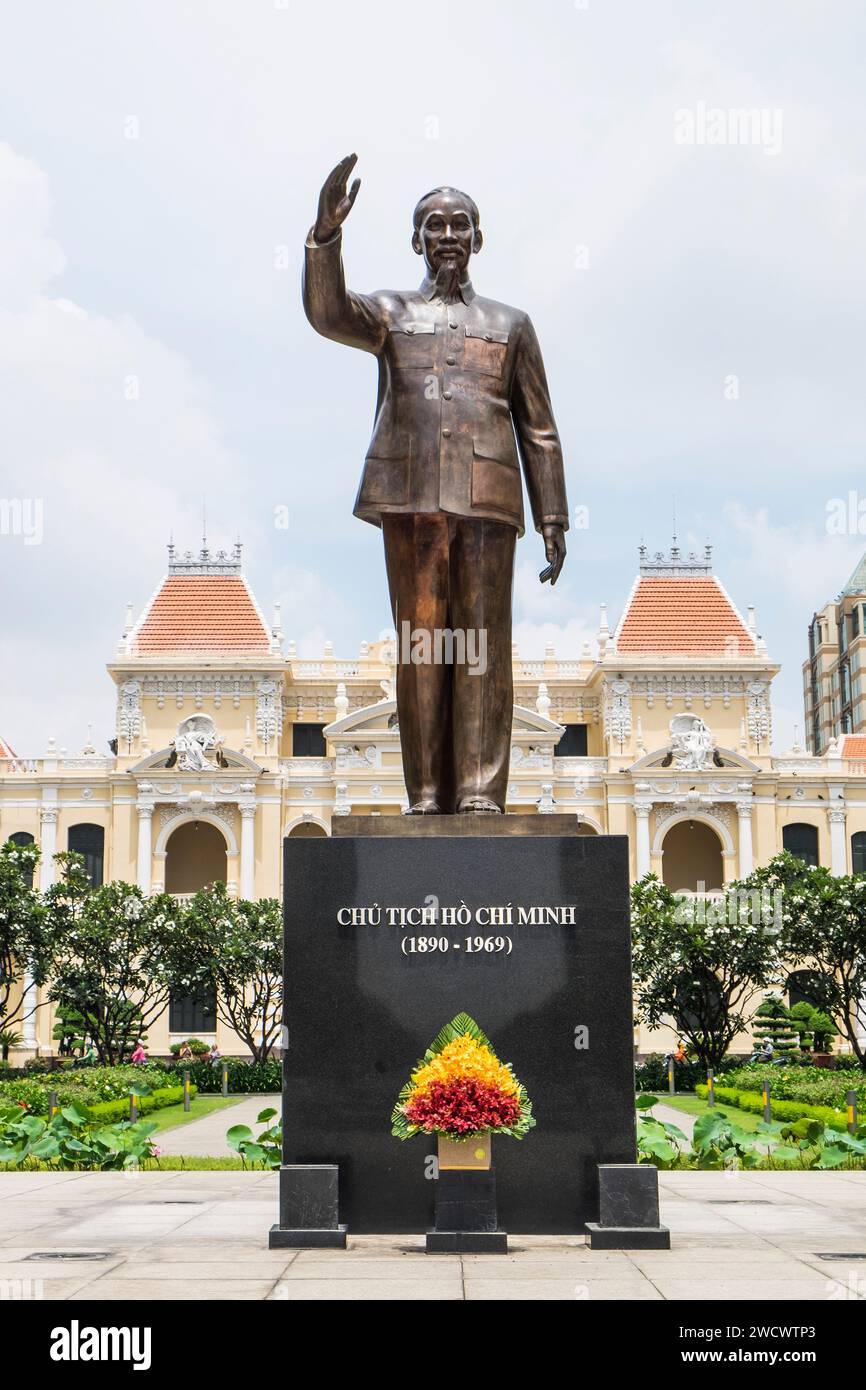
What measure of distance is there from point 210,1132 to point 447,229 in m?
15.7

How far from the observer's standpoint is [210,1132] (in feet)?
69.8

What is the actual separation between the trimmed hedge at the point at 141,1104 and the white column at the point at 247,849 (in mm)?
17144

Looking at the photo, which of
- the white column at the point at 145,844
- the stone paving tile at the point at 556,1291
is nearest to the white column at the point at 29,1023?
the white column at the point at 145,844

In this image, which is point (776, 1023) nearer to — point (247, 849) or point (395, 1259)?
point (247, 849)

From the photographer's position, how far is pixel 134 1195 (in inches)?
397

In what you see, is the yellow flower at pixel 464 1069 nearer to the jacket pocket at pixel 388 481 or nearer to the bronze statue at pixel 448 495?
the bronze statue at pixel 448 495

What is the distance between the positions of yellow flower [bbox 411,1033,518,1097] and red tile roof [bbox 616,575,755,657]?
147 feet

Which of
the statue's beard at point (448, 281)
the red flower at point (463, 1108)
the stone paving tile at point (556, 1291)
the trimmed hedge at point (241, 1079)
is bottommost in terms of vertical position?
the trimmed hedge at point (241, 1079)

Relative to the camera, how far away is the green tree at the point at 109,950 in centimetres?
3431

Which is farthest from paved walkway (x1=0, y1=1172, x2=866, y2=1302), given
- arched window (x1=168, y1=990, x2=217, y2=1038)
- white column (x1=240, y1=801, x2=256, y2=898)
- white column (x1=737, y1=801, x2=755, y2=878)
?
white column (x1=737, y1=801, x2=755, y2=878)

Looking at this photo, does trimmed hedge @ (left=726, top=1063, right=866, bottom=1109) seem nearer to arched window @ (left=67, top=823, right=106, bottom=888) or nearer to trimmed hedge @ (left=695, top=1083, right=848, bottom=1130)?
trimmed hedge @ (left=695, top=1083, right=848, bottom=1130)

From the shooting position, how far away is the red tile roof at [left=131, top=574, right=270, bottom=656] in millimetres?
52656
